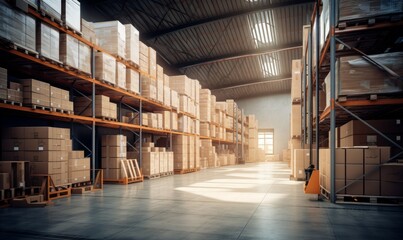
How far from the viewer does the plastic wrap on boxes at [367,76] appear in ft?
19.3

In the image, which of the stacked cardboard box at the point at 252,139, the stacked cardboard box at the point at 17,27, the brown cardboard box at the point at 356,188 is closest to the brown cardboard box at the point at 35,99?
the stacked cardboard box at the point at 17,27

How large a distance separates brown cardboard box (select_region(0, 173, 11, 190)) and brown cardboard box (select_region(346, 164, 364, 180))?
636 centimetres

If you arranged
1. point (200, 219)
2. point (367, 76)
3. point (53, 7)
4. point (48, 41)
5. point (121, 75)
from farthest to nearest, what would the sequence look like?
point (121, 75) < point (53, 7) < point (48, 41) < point (367, 76) < point (200, 219)

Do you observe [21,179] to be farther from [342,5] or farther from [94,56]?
[342,5]

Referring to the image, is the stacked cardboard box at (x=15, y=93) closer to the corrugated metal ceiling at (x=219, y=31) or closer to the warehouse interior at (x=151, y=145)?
the warehouse interior at (x=151, y=145)

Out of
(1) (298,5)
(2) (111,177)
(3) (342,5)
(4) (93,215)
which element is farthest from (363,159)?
(1) (298,5)

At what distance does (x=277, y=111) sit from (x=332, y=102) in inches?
1039

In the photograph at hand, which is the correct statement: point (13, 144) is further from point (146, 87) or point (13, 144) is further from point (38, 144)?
point (146, 87)

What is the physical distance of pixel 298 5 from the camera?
15320mm

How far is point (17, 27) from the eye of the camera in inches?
246

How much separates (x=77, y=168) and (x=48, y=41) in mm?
3079

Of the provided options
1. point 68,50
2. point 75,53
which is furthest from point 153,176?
point 68,50

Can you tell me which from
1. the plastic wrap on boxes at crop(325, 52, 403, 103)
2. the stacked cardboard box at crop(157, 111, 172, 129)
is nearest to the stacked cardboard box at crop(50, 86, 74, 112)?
the stacked cardboard box at crop(157, 111, 172, 129)

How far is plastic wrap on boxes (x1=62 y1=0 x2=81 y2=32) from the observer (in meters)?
7.61
